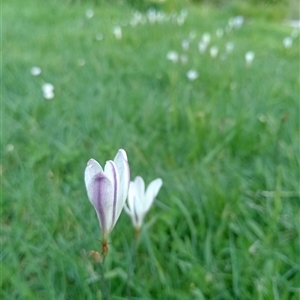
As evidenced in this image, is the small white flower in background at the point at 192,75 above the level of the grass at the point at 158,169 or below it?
above

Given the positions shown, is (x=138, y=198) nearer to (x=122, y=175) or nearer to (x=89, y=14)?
(x=122, y=175)

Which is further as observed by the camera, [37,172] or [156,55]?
[156,55]

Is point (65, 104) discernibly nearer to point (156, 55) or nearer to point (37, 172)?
point (37, 172)

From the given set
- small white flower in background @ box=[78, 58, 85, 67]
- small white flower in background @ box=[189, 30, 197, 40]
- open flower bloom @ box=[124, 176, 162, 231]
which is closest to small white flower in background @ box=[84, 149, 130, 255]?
open flower bloom @ box=[124, 176, 162, 231]

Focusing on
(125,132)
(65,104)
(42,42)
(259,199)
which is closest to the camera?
(259,199)

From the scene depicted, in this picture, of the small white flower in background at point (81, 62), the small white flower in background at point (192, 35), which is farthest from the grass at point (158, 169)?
the small white flower in background at point (192, 35)

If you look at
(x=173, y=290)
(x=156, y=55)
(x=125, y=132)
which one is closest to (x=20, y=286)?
(x=173, y=290)

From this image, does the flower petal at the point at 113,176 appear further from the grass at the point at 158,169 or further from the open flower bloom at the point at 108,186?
the grass at the point at 158,169
